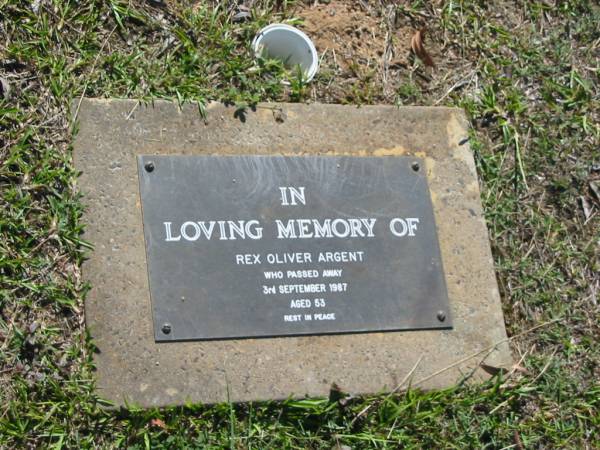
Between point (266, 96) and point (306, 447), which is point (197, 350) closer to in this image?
point (306, 447)

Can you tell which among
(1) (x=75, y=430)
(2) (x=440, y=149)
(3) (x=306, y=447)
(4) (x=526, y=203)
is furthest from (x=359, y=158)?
(1) (x=75, y=430)

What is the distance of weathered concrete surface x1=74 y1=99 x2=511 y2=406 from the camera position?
322 centimetres

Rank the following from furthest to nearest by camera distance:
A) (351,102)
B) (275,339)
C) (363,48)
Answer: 1. (363,48)
2. (351,102)
3. (275,339)

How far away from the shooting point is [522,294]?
375 centimetres

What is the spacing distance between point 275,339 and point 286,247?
0.30m

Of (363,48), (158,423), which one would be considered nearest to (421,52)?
(363,48)

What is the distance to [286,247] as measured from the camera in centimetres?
344

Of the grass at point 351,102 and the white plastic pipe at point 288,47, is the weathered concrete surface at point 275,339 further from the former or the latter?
the white plastic pipe at point 288,47

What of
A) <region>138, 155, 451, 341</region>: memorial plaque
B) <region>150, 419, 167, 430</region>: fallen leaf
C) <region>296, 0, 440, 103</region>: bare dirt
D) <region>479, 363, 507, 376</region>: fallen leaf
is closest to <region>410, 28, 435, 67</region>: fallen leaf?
<region>296, 0, 440, 103</region>: bare dirt

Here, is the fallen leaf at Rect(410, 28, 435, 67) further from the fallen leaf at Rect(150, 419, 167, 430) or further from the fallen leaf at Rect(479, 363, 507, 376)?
the fallen leaf at Rect(150, 419, 167, 430)

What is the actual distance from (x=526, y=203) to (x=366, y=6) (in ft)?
3.19

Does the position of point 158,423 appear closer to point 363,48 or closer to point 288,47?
point 288,47

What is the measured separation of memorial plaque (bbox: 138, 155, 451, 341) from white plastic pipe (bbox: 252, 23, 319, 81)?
1.40 ft

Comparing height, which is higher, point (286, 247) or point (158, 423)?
point (286, 247)
